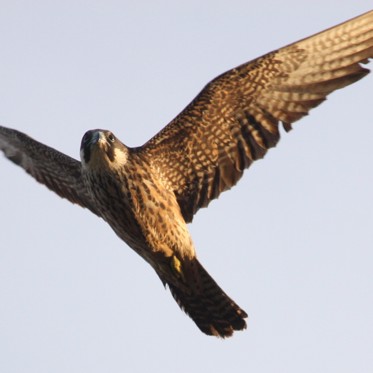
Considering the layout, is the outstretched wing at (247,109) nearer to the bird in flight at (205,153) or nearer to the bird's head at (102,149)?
the bird in flight at (205,153)

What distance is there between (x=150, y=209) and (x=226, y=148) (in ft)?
4.07

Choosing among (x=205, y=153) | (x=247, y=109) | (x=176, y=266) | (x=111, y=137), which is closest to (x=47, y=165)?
(x=111, y=137)

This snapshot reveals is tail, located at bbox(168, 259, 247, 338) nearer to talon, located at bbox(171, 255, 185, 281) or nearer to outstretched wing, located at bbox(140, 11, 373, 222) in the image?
talon, located at bbox(171, 255, 185, 281)

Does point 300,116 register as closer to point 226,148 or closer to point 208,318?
point 226,148

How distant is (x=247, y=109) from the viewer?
42.8 feet

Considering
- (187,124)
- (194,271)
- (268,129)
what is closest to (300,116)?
(268,129)

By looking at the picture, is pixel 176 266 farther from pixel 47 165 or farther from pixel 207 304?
pixel 47 165

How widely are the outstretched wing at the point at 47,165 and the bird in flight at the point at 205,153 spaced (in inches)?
40.9

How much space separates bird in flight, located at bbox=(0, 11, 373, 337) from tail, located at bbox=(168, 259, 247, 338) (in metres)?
0.01

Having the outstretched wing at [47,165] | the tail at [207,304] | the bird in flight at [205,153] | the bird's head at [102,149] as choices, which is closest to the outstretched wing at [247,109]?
the bird in flight at [205,153]

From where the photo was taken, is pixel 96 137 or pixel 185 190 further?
pixel 185 190

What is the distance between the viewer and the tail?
12938mm

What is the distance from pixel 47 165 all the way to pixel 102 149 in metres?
2.04

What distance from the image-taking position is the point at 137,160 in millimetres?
12695
